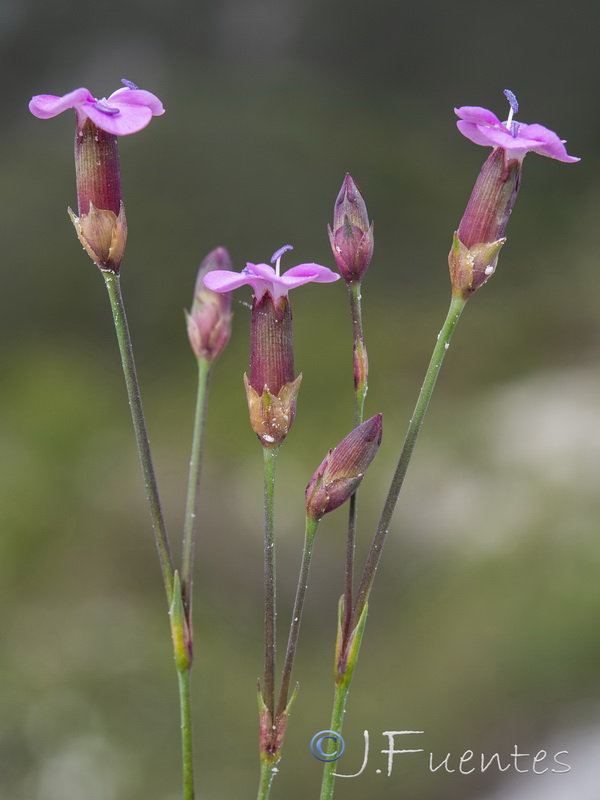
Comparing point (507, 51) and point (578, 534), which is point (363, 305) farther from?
point (507, 51)

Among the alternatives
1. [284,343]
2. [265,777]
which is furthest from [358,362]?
[265,777]

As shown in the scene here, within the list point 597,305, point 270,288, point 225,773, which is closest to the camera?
point 270,288

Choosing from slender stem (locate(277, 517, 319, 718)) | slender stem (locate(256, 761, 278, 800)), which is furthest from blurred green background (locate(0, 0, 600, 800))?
slender stem (locate(256, 761, 278, 800))

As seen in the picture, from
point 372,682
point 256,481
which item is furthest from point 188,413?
point 372,682

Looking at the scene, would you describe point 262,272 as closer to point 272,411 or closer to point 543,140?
point 272,411

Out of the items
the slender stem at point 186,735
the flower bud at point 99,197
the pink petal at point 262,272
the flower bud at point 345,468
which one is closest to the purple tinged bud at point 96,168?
the flower bud at point 99,197

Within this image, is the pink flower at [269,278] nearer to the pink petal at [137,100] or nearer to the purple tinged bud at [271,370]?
the purple tinged bud at [271,370]
